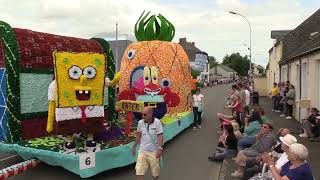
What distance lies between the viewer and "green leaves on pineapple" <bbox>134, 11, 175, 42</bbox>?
661 inches

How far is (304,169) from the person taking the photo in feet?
16.8

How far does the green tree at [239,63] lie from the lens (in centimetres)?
11862

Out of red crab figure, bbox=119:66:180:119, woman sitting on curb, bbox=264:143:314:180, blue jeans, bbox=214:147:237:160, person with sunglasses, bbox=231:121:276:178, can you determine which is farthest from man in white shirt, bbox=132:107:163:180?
red crab figure, bbox=119:66:180:119

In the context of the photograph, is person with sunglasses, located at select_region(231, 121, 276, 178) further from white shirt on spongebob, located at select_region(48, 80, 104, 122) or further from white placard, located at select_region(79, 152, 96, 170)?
white shirt on spongebob, located at select_region(48, 80, 104, 122)

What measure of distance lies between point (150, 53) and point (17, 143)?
23.1ft

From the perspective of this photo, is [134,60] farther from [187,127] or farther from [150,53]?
[187,127]

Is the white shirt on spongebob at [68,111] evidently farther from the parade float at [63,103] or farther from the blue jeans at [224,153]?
the blue jeans at [224,153]

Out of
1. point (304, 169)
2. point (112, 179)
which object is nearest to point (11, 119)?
point (112, 179)

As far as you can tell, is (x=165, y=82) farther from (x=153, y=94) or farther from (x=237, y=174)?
(x=237, y=174)

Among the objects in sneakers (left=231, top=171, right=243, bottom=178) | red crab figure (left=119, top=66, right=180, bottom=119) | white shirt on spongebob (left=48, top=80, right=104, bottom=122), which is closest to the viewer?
white shirt on spongebob (left=48, top=80, right=104, bottom=122)

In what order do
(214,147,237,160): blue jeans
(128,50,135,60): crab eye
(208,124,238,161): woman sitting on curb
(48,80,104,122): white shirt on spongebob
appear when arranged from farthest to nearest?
(128,50,135,60): crab eye → (214,147,237,160): blue jeans → (208,124,238,161): woman sitting on curb → (48,80,104,122): white shirt on spongebob

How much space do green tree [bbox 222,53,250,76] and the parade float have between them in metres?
105

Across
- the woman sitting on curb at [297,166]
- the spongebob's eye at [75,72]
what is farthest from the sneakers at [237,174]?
the spongebob's eye at [75,72]

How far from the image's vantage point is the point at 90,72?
9234 millimetres
